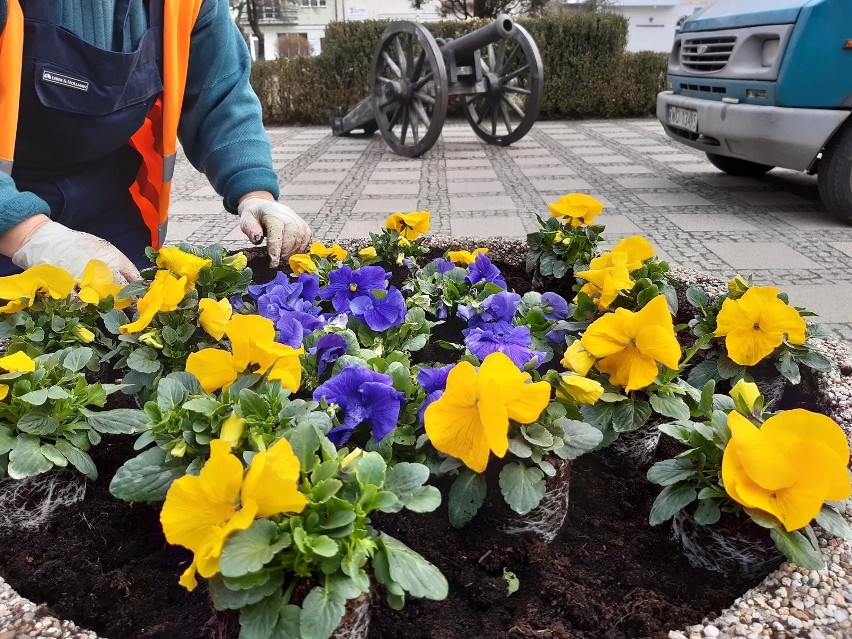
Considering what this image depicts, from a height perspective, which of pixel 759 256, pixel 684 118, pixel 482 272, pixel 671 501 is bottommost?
pixel 759 256

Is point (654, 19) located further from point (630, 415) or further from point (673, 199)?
point (630, 415)

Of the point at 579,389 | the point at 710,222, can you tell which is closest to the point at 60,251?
the point at 579,389

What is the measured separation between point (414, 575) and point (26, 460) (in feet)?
1.82

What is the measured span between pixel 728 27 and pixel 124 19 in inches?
172

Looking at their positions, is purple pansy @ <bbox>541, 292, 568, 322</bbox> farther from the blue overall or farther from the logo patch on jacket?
the logo patch on jacket

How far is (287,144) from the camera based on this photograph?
328 inches

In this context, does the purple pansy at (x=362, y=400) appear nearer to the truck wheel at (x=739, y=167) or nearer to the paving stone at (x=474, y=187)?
the paving stone at (x=474, y=187)

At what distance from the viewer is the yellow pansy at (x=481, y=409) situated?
0.78 metres

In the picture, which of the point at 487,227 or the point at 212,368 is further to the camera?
the point at 487,227

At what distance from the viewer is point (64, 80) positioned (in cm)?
160

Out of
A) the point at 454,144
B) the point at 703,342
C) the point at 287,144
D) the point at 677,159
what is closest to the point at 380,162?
the point at 454,144

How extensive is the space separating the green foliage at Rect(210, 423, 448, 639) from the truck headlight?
4546 millimetres

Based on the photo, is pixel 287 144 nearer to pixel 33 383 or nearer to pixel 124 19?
pixel 124 19

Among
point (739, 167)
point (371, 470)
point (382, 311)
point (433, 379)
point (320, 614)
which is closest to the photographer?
point (320, 614)
